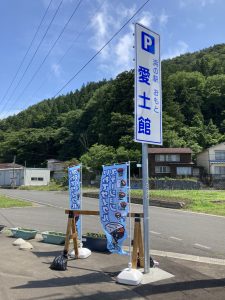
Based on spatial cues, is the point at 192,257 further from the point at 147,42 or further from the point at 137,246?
the point at 147,42

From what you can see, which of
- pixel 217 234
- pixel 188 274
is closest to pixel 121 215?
pixel 188 274

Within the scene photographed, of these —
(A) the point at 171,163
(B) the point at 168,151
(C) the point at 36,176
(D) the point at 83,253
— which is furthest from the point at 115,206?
(C) the point at 36,176

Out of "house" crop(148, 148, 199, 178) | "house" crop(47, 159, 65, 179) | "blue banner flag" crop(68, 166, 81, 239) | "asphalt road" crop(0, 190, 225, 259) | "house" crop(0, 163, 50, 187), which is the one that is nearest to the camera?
"blue banner flag" crop(68, 166, 81, 239)

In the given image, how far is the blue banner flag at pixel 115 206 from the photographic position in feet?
22.1

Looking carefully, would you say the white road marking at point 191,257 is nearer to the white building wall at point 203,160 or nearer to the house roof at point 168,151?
the house roof at point 168,151

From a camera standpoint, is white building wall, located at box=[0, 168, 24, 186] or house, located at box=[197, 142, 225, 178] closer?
house, located at box=[197, 142, 225, 178]

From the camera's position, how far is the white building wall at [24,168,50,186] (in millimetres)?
77125

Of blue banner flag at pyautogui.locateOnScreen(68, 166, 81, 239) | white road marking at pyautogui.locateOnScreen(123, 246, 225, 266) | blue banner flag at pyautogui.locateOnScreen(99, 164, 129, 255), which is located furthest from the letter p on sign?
white road marking at pyautogui.locateOnScreen(123, 246, 225, 266)

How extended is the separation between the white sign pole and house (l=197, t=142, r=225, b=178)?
55.4 meters

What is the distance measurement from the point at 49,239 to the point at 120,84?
70248 mm

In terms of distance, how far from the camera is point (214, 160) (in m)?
62.4

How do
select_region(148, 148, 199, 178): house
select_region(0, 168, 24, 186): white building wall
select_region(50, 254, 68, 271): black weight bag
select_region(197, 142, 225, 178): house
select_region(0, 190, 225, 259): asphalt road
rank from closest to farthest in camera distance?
1. select_region(50, 254, 68, 271): black weight bag
2. select_region(0, 190, 225, 259): asphalt road
3. select_region(148, 148, 199, 178): house
4. select_region(197, 142, 225, 178): house
5. select_region(0, 168, 24, 186): white building wall

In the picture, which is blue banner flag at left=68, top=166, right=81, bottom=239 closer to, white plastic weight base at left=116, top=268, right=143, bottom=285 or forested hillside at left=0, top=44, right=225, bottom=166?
white plastic weight base at left=116, top=268, right=143, bottom=285

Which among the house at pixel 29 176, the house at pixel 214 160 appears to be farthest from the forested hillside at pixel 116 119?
the house at pixel 29 176
